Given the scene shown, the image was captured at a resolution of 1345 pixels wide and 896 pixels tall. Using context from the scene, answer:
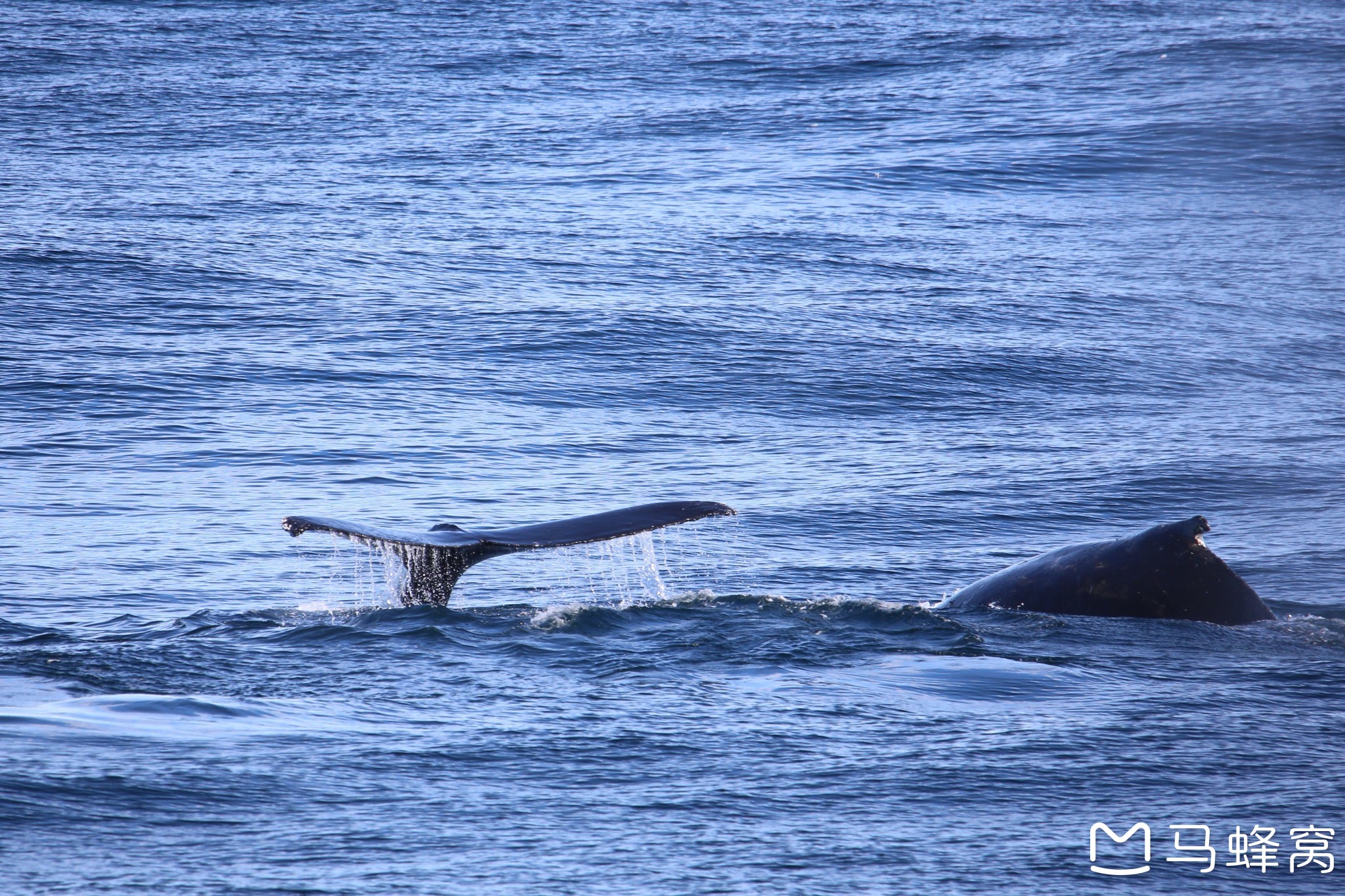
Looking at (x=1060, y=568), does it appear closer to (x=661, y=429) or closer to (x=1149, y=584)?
(x=1149, y=584)

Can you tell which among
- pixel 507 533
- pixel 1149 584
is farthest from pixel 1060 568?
pixel 507 533

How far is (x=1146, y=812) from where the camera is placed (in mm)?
4730

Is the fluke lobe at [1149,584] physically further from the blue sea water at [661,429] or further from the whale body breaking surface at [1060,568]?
the blue sea water at [661,429]

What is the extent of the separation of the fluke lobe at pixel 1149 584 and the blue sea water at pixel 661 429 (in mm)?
134

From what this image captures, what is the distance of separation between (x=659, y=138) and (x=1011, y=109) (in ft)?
17.7

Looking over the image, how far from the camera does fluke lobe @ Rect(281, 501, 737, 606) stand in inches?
235

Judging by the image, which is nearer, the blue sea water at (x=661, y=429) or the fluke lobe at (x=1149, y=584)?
the blue sea water at (x=661, y=429)

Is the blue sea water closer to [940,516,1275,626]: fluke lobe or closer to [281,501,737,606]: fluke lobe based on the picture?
[940,516,1275,626]: fluke lobe

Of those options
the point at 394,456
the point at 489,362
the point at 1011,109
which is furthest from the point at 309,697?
the point at 1011,109

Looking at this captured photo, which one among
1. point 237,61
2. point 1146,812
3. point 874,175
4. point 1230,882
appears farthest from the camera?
point 237,61

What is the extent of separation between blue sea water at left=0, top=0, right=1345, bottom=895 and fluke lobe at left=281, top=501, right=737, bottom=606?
12.2 inches

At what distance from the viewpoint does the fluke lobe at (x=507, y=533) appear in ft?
19.6

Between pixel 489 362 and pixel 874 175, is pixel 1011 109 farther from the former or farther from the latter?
pixel 489 362

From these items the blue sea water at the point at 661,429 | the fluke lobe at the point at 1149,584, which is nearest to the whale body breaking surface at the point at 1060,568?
the fluke lobe at the point at 1149,584
